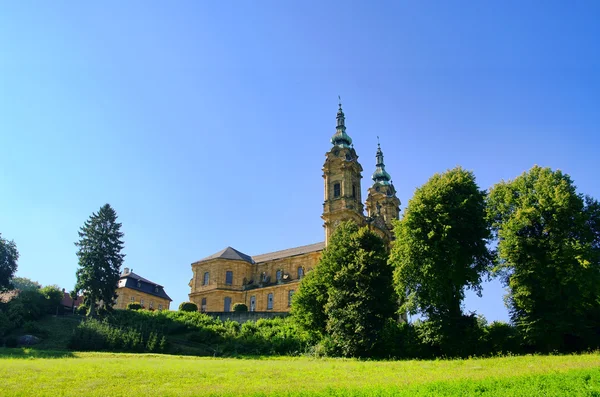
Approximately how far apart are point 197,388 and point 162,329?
25.9 meters

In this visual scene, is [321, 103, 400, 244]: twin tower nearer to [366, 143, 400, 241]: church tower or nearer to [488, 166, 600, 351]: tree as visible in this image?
[366, 143, 400, 241]: church tower

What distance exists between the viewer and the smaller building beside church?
65125 millimetres

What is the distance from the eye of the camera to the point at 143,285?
69438 millimetres

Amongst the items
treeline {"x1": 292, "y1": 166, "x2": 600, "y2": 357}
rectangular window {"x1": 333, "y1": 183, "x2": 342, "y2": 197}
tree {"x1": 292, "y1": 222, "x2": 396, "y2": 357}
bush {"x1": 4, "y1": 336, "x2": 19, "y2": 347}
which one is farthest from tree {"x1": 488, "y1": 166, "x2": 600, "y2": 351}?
bush {"x1": 4, "y1": 336, "x2": 19, "y2": 347}

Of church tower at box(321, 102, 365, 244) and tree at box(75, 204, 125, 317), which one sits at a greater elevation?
church tower at box(321, 102, 365, 244)

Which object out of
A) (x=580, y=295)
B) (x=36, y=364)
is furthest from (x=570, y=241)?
(x=36, y=364)

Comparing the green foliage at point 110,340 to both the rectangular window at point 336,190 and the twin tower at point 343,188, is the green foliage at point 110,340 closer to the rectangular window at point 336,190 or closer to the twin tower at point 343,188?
the twin tower at point 343,188

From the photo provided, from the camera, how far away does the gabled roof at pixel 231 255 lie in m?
65.4

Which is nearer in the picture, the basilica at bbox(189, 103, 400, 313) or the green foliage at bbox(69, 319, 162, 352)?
the green foliage at bbox(69, 319, 162, 352)

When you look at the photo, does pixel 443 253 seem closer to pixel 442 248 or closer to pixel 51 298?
pixel 442 248

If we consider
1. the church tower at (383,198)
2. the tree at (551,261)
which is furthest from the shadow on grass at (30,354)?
the church tower at (383,198)

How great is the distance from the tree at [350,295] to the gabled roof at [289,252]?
76.0 ft

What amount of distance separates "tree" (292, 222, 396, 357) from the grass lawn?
22.7ft

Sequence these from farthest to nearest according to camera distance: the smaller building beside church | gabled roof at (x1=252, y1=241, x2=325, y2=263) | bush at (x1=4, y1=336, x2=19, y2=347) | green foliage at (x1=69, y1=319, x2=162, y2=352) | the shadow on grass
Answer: the smaller building beside church
gabled roof at (x1=252, y1=241, x2=325, y2=263)
bush at (x1=4, y1=336, x2=19, y2=347)
green foliage at (x1=69, y1=319, x2=162, y2=352)
the shadow on grass
